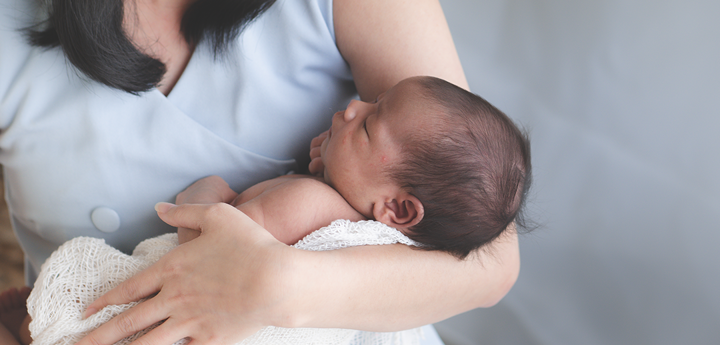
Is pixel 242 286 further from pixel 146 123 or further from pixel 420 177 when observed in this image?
pixel 146 123

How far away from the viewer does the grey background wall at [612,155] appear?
1009 millimetres

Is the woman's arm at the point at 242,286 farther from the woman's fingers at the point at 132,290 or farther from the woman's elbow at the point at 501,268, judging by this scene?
the woman's elbow at the point at 501,268

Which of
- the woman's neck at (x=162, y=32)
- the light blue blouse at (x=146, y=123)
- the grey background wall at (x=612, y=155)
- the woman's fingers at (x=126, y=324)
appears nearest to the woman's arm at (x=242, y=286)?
the woman's fingers at (x=126, y=324)

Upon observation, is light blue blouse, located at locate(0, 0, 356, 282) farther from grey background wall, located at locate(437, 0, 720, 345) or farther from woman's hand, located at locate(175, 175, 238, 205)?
grey background wall, located at locate(437, 0, 720, 345)

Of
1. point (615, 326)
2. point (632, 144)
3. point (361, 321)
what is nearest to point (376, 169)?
point (361, 321)

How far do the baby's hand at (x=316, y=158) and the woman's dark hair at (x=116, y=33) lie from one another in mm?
254

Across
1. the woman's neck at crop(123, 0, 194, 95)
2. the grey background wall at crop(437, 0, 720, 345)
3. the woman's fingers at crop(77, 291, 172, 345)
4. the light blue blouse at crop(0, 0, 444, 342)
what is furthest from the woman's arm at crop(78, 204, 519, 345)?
the grey background wall at crop(437, 0, 720, 345)

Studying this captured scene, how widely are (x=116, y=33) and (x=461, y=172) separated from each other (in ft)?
2.11

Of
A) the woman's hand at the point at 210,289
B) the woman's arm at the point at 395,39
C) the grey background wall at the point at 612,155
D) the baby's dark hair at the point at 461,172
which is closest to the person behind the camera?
the woman's hand at the point at 210,289

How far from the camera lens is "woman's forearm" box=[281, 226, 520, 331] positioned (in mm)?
650

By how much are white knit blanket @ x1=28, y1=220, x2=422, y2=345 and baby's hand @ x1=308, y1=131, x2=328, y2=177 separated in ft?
0.67

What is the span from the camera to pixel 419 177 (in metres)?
0.76

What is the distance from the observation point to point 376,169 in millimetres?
783

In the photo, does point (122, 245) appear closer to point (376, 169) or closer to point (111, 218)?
point (111, 218)
